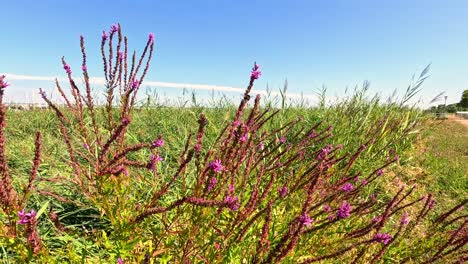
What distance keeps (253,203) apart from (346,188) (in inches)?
42.3

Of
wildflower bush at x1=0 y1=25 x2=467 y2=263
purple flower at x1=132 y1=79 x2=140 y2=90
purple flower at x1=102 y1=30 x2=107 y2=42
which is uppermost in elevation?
purple flower at x1=102 y1=30 x2=107 y2=42

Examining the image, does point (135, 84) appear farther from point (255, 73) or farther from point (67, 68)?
point (255, 73)

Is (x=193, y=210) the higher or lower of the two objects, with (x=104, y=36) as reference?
lower

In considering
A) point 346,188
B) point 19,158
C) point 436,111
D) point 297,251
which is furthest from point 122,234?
point 436,111

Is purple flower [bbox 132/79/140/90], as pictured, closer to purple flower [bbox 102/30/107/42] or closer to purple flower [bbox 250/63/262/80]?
purple flower [bbox 102/30/107/42]

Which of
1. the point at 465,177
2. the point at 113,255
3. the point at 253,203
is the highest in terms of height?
the point at 253,203

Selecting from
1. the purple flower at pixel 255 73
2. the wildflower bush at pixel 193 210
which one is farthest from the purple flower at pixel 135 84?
the purple flower at pixel 255 73

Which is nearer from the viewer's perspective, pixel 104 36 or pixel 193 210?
pixel 193 210

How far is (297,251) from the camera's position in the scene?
1.70 metres

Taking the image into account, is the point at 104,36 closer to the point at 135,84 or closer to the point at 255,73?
the point at 135,84

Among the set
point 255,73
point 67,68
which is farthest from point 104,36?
point 255,73

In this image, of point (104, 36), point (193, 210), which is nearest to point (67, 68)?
point (104, 36)

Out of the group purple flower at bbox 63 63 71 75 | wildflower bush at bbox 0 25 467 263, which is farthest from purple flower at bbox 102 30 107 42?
purple flower at bbox 63 63 71 75

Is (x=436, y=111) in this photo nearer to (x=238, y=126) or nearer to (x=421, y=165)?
(x=421, y=165)
